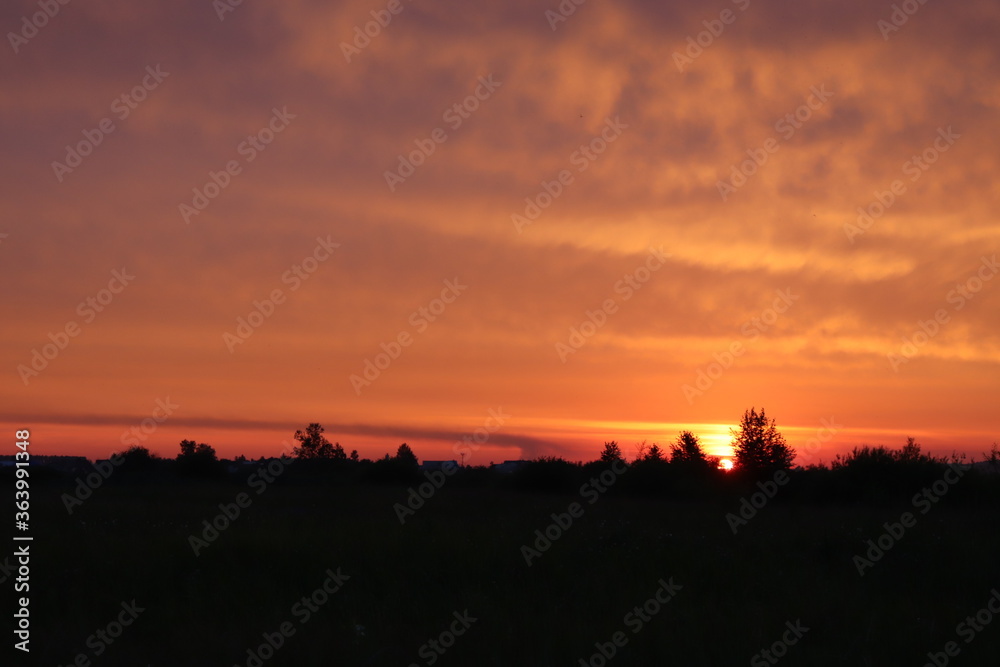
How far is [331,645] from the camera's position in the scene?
28.1 ft

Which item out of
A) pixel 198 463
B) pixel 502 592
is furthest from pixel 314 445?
pixel 502 592

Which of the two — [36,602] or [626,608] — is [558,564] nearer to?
[626,608]

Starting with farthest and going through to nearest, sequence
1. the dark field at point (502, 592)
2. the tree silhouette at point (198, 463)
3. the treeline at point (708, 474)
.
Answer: the tree silhouette at point (198, 463), the treeline at point (708, 474), the dark field at point (502, 592)

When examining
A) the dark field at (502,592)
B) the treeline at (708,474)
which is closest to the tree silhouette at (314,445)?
the treeline at (708,474)

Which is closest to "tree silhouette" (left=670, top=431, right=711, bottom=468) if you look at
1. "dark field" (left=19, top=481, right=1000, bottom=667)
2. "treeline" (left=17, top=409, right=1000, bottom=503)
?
"treeline" (left=17, top=409, right=1000, bottom=503)

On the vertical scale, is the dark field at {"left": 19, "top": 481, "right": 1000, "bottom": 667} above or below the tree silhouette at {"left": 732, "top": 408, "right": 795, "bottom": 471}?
below

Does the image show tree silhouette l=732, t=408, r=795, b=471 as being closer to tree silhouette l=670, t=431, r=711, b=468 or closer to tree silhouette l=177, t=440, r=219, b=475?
tree silhouette l=670, t=431, r=711, b=468

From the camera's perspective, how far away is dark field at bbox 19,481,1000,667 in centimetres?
853

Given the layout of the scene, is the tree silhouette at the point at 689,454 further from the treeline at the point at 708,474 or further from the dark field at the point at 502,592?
the dark field at the point at 502,592

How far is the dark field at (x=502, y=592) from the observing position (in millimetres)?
8531

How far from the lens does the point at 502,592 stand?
11.0 metres

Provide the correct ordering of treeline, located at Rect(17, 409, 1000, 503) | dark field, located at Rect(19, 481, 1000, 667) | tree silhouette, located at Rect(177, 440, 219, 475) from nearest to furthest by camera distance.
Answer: dark field, located at Rect(19, 481, 1000, 667), treeline, located at Rect(17, 409, 1000, 503), tree silhouette, located at Rect(177, 440, 219, 475)

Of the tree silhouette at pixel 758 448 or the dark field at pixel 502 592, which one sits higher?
the tree silhouette at pixel 758 448

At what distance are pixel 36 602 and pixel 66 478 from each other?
120 ft
